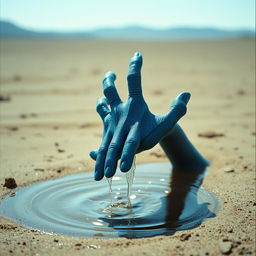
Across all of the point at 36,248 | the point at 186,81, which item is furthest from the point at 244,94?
the point at 36,248

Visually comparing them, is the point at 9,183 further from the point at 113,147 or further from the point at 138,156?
the point at 138,156

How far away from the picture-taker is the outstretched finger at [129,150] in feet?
12.0

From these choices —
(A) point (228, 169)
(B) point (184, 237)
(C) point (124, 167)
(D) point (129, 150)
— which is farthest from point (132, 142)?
(A) point (228, 169)

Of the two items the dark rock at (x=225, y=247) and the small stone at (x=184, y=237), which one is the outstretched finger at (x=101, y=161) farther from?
the dark rock at (x=225, y=247)

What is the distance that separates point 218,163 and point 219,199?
3.77 feet

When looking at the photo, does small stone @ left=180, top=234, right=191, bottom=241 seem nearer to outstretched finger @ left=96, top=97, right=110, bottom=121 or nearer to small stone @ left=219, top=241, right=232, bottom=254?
small stone @ left=219, top=241, right=232, bottom=254

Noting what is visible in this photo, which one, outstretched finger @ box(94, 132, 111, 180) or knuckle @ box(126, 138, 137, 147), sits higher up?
knuckle @ box(126, 138, 137, 147)

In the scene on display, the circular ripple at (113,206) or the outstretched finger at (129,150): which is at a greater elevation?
the outstretched finger at (129,150)

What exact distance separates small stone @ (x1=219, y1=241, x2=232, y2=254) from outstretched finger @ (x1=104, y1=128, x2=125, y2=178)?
974 mm

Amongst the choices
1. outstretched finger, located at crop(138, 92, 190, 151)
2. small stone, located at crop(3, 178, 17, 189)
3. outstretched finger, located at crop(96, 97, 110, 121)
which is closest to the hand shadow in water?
outstretched finger, located at crop(138, 92, 190, 151)

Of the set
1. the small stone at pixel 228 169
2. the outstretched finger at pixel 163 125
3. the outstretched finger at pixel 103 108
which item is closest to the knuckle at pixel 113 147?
the outstretched finger at pixel 163 125

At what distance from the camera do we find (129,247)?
3352mm

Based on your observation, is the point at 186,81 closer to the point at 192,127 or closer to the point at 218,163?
the point at 192,127

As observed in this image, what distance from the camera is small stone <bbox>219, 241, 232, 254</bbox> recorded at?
3.21 meters
